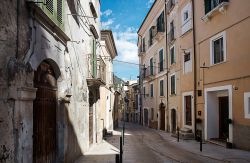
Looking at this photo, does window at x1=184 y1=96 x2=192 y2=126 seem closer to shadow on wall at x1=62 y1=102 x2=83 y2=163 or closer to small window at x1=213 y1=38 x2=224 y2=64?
small window at x1=213 y1=38 x2=224 y2=64

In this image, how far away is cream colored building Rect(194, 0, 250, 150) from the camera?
12.8m

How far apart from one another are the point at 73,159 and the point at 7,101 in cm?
555

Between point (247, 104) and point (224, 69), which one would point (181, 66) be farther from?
point (247, 104)

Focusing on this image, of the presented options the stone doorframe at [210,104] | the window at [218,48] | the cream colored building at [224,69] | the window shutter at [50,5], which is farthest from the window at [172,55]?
the window shutter at [50,5]

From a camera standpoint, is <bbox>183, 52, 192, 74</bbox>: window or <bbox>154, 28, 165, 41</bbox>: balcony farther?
<bbox>154, 28, 165, 41</bbox>: balcony

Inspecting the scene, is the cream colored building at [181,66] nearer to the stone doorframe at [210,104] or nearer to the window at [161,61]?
the stone doorframe at [210,104]

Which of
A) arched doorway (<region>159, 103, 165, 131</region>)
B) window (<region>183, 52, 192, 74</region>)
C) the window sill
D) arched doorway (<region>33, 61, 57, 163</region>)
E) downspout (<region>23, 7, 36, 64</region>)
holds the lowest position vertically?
arched doorway (<region>159, 103, 165, 131</region>)

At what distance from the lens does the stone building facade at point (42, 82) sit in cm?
489

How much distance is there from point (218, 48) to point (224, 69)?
56.8 inches

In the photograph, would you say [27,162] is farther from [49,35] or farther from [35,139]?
[49,35]

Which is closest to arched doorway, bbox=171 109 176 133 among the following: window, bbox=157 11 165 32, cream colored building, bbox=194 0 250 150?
cream colored building, bbox=194 0 250 150

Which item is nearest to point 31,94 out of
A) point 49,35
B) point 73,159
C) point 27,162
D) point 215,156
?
point 27,162

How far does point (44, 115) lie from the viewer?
7.36m

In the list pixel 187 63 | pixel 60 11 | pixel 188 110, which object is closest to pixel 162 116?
pixel 188 110
